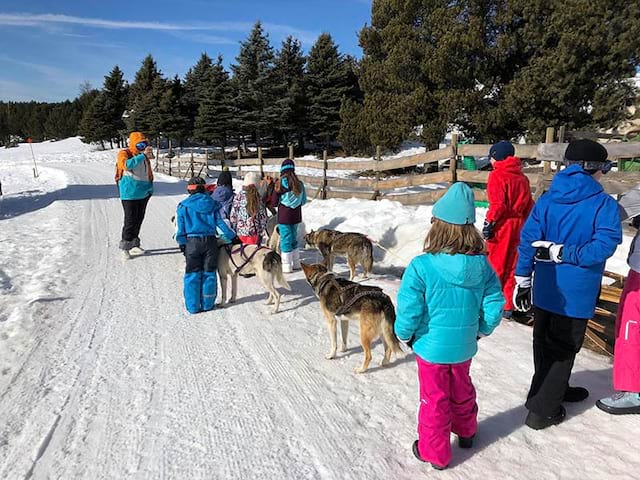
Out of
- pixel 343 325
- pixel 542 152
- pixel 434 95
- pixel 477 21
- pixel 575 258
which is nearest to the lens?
pixel 575 258

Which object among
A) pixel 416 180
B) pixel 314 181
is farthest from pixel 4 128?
pixel 416 180

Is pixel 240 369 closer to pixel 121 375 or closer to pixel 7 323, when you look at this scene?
pixel 121 375

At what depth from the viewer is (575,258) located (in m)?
2.89

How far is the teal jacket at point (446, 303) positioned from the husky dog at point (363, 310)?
1092 millimetres

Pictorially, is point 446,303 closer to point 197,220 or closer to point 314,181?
point 197,220

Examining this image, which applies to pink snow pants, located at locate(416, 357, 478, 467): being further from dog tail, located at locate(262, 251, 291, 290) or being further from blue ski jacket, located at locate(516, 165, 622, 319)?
dog tail, located at locate(262, 251, 291, 290)

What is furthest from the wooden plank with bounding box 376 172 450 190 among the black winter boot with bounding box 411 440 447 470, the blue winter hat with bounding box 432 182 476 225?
the black winter boot with bounding box 411 440 447 470

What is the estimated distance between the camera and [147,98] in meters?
45.8

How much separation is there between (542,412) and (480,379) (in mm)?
805

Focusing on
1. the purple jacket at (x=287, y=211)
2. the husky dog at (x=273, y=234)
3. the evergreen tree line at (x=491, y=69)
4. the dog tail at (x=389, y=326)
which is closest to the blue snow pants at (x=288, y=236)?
the purple jacket at (x=287, y=211)

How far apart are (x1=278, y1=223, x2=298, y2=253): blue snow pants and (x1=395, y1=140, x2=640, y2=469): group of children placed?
4503 mm

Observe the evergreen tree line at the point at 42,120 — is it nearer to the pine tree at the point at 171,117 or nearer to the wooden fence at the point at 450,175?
the pine tree at the point at 171,117

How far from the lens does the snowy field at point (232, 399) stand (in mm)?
2848

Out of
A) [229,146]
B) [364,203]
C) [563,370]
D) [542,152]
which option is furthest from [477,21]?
[229,146]
